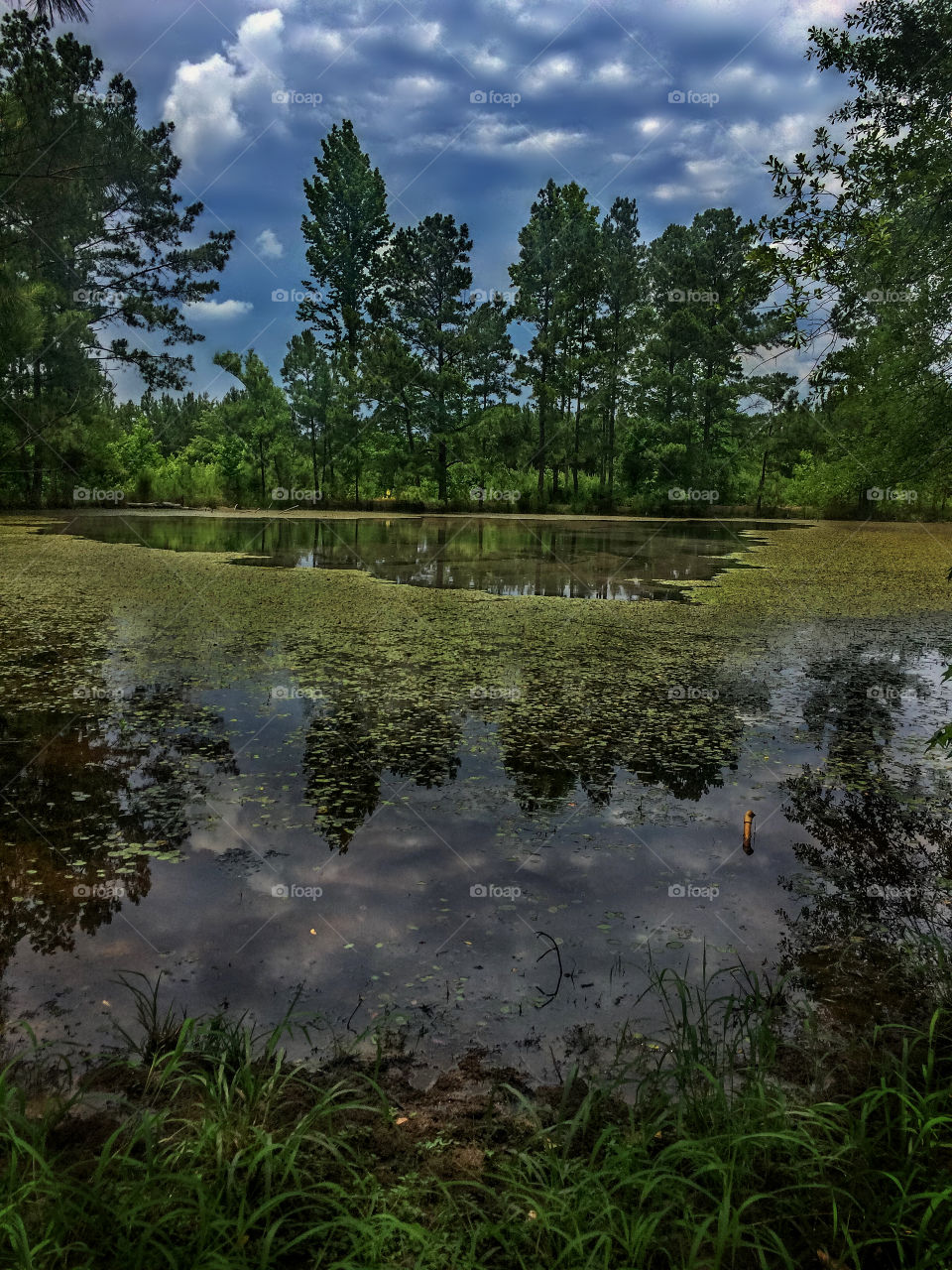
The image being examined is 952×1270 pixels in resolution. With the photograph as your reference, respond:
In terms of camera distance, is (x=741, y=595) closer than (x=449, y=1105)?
No

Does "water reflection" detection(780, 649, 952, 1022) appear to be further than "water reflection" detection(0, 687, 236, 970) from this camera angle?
No

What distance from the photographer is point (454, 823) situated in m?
4.57

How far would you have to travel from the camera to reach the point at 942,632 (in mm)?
10531

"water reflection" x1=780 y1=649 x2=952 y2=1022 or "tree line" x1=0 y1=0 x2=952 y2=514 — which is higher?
"tree line" x1=0 y1=0 x2=952 y2=514

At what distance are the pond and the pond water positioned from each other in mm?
5575

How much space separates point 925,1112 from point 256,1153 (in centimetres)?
185

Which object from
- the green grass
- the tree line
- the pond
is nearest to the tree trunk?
the tree line

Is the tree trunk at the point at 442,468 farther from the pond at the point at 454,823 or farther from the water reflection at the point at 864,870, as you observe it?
the water reflection at the point at 864,870

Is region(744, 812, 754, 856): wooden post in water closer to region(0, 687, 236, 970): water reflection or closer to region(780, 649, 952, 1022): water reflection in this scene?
region(780, 649, 952, 1022): water reflection

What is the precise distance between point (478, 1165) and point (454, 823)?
237 centimetres

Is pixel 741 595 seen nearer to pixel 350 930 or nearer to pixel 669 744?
pixel 669 744

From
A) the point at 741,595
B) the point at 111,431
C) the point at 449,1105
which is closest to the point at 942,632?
the point at 741,595

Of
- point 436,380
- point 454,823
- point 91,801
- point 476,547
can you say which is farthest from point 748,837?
point 436,380

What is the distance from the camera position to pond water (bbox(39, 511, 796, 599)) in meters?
15.1
